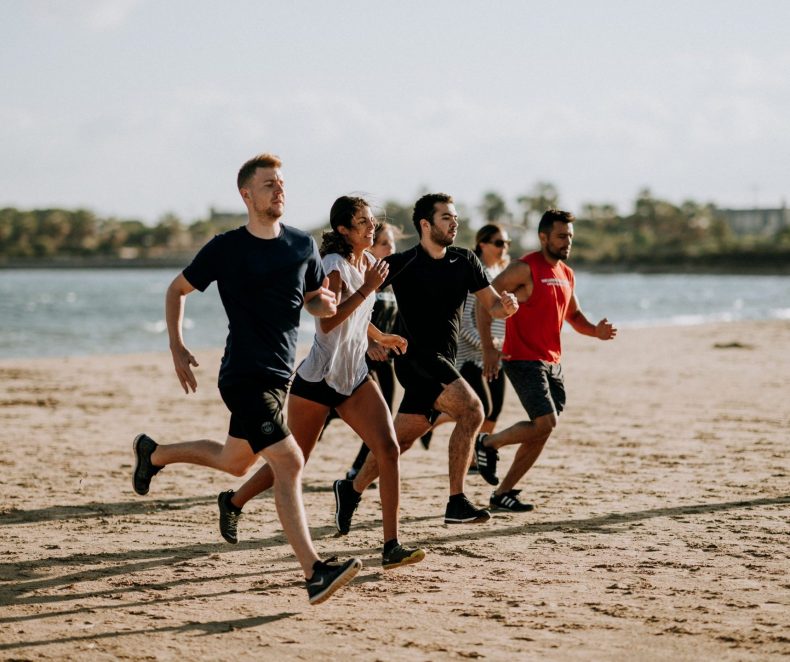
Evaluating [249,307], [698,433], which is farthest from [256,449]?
[698,433]

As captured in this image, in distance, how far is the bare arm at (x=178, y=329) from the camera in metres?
5.36

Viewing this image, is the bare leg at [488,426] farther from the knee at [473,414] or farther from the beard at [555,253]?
the knee at [473,414]

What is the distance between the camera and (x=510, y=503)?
7.71m

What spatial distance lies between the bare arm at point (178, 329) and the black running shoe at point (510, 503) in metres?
3.04

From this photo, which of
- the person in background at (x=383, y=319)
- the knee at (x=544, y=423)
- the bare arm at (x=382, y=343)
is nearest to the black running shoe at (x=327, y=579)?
the bare arm at (x=382, y=343)

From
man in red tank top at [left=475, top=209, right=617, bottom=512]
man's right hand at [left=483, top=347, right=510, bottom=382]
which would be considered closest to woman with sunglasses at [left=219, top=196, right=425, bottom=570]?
man's right hand at [left=483, top=347, right=510, bottom=382]

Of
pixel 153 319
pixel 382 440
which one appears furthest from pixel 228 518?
pixel 153 319

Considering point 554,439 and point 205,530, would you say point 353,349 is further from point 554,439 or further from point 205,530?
point 554,439

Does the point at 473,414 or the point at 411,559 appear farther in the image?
the point at 473,414

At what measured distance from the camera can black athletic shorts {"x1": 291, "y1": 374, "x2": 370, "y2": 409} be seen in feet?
19.6

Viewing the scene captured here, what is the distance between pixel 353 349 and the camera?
6051mm

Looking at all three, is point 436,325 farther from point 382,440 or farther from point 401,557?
point 401,557

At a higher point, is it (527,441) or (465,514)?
(527,441)

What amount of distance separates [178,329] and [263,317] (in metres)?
0.50
